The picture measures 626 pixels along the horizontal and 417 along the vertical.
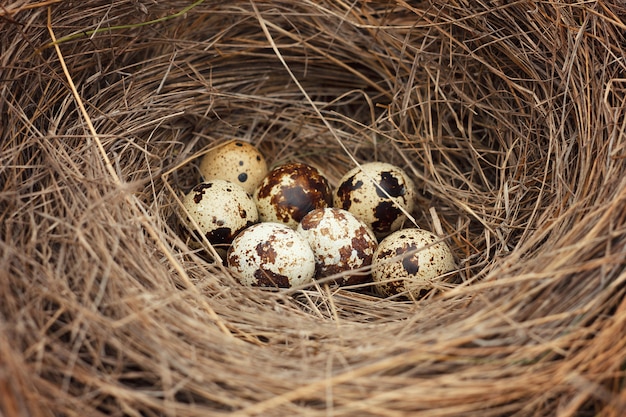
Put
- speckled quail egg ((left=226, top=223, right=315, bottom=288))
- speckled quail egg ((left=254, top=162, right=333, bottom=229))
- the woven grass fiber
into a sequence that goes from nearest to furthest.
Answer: the woven grass fiber → speckled quail egg ((left=226, top=223, right=315, bottom=288)) → speckled quail egg ((left=254, top=162, right=333, bottom=229))

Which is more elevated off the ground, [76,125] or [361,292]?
[76,125]

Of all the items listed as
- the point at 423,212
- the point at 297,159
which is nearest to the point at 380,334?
the point at 423,212

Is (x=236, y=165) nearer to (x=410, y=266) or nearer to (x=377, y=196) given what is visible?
(x=377, y=196)

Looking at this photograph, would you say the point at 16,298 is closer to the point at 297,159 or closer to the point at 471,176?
the point at 297,159

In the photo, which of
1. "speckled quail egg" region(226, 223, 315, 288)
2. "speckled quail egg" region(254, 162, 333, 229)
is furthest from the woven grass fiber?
"speckled quail egg" region(254, 162, 333, 229)

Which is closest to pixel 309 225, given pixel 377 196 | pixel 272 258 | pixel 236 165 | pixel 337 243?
pixel 337 243

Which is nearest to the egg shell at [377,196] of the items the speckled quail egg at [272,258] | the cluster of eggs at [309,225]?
the cluster of eggs at [309,225]

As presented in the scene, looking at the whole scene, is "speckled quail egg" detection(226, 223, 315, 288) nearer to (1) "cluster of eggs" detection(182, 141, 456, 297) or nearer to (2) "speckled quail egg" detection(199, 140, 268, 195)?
(1) "cluster of eggs" detection(182, 141, 456, 297)
